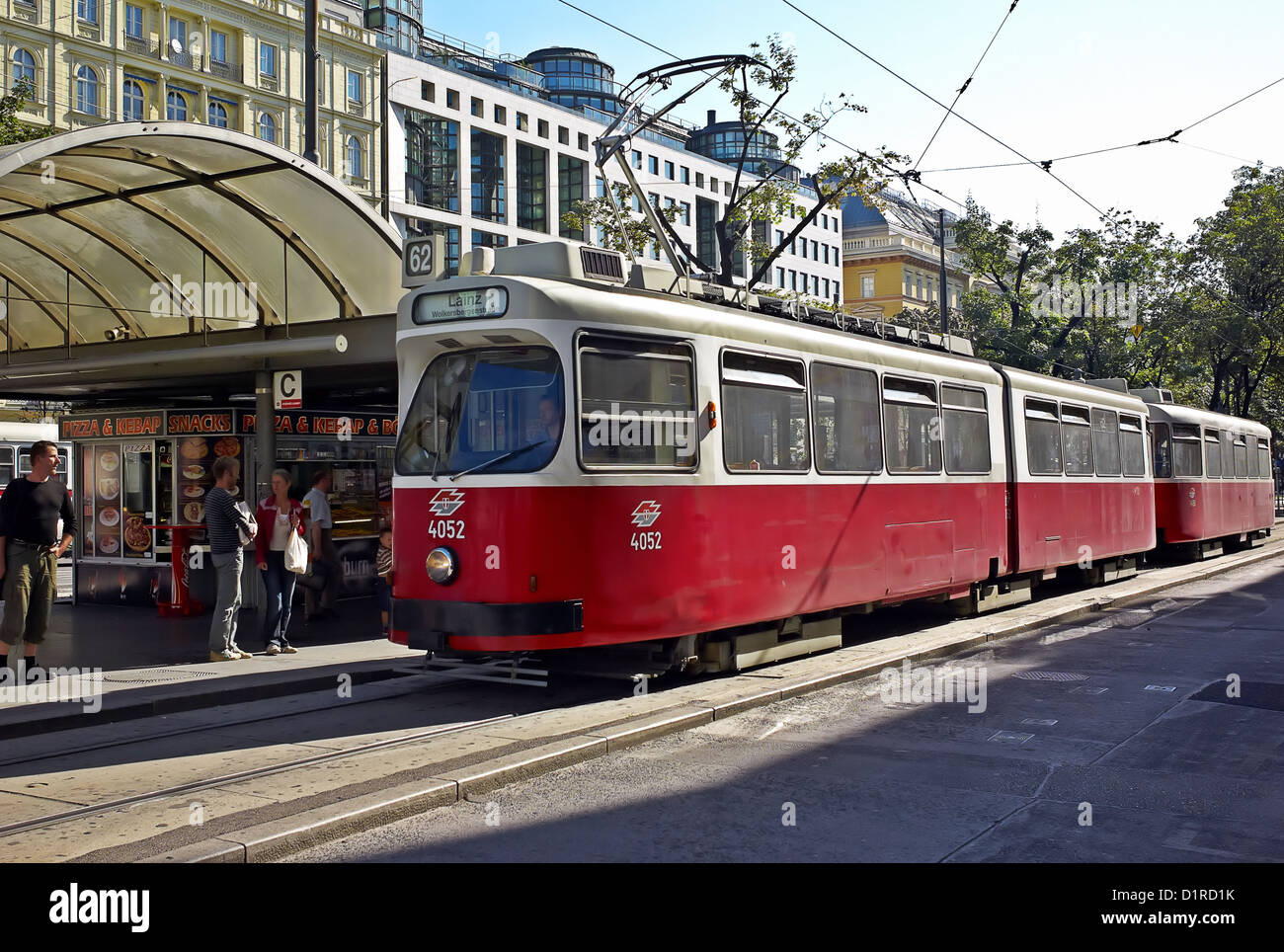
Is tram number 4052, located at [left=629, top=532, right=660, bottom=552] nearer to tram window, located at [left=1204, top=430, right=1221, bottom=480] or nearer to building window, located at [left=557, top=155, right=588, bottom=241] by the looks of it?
tram window, located at [left=1204, top=430, right=1221, bottom=480]

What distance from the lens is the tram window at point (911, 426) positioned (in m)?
12.4

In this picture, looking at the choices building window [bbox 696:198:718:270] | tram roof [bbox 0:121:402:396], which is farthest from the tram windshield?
building window [bbox 696:198:718:270]

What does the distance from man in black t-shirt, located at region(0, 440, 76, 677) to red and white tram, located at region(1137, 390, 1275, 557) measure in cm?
1991

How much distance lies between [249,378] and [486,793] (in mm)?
10264

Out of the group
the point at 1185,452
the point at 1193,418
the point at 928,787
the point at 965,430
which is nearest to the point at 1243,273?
the point at 1193,418

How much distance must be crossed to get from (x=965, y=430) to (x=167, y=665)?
8.74 metres

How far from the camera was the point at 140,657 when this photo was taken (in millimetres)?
11359

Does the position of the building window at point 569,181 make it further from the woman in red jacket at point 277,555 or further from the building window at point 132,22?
the woman in red jacket at point 277,555

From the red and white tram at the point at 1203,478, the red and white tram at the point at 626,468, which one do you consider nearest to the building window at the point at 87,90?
the red and white tram at the point at 1203,478

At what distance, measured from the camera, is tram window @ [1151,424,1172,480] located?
77.4ft

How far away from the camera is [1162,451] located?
23.7 meters

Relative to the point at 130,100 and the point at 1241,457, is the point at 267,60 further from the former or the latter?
the point at 1241,457
